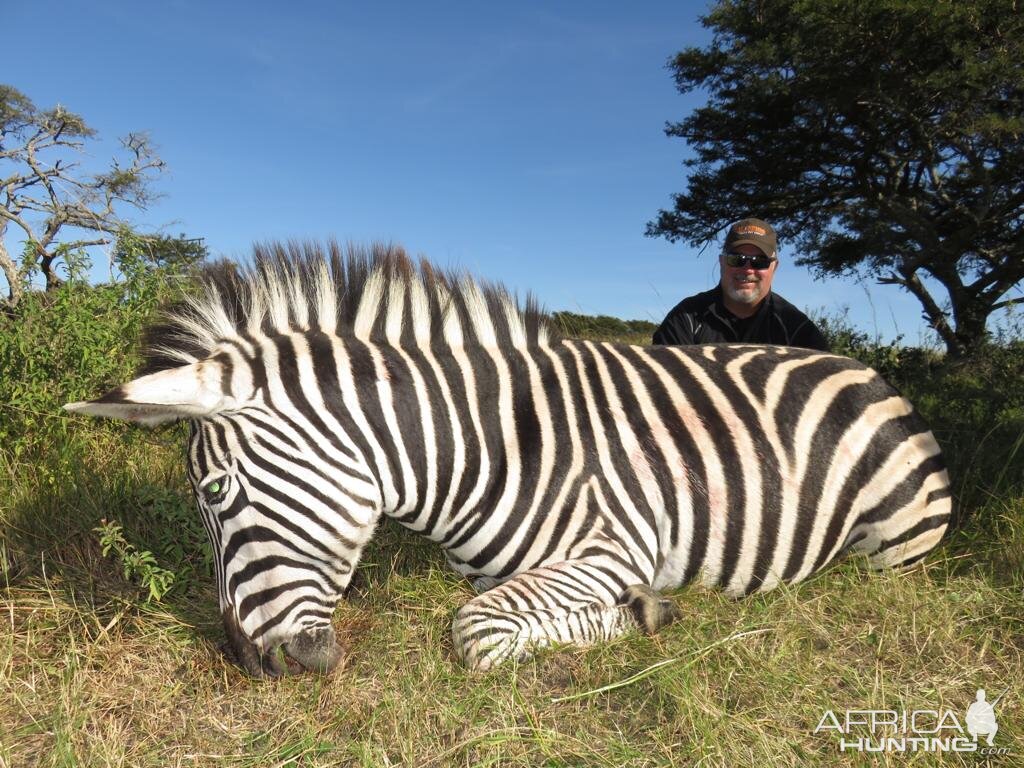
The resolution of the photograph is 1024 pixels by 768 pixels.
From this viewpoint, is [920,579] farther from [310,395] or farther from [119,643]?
[119,643]

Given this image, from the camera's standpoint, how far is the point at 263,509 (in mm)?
2156

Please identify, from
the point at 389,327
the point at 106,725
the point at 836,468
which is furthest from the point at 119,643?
the point at 836,468

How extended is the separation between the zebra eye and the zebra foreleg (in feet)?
3.02

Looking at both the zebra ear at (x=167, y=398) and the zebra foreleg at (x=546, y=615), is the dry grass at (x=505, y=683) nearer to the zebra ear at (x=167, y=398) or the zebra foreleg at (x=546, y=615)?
the zebra foreleg at (x=546, y=615)

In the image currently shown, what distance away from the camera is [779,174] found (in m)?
14.6

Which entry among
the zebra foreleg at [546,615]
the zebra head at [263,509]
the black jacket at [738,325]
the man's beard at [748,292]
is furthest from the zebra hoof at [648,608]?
the man's beard at [748,292]

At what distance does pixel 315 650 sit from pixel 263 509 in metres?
0.52

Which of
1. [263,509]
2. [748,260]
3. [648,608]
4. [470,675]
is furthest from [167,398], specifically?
[748,260]

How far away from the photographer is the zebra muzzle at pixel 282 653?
221 cm

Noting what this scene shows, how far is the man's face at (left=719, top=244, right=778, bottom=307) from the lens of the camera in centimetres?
468

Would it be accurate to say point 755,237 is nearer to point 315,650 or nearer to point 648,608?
point 648,608

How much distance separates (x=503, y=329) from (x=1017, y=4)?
37.8ft

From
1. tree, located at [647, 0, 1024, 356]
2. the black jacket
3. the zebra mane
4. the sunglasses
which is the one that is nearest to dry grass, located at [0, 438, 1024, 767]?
the zebra mane

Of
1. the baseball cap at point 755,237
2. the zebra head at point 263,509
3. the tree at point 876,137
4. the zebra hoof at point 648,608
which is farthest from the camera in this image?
the tree at point 876,137
